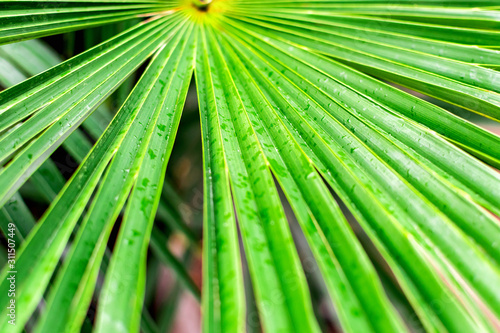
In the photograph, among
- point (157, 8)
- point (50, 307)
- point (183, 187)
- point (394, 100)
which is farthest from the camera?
point (183, 187)

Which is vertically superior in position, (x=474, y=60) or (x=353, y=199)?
(x=474, y=60)

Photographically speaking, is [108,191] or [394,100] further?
[394,100]

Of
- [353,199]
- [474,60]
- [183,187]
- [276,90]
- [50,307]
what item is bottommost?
[183,187]

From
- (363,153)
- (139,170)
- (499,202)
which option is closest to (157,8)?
(139,170)

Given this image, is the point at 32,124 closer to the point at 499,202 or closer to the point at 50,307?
the point at 50,307

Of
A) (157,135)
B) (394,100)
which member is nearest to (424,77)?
(394,100)

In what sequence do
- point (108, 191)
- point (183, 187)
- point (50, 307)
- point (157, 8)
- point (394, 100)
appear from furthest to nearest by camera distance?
point (183, 187) < point (157, 8) < point (394, 100) < point (108, 191) < point (50, 307)
